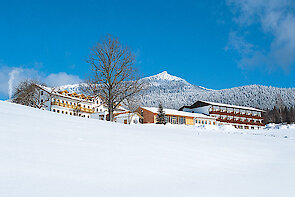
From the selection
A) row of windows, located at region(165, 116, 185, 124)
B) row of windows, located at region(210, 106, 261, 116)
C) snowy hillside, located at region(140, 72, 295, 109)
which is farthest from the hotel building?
snowy hillside, located at region(140, 72, 295, 109)

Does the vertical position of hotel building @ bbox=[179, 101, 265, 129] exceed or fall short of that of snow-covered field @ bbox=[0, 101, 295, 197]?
it exceeds it

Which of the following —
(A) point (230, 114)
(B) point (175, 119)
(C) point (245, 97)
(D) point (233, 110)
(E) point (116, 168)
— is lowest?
(E) point (116, 168)

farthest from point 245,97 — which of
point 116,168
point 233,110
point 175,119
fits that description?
point 116,168

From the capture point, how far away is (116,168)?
4.85 m

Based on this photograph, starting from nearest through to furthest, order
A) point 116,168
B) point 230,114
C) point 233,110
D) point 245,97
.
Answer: point 116,168
point 230,114
point 233,110
point 245,97

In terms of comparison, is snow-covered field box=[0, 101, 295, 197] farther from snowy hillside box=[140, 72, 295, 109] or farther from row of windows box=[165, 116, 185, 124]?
snowy hillside box=[140, 72, 295, 109]

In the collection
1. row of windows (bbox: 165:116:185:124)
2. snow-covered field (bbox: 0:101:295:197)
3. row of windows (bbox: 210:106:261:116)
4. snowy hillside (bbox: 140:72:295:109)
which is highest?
snowy hillside (bbox: 140:72:295:109)

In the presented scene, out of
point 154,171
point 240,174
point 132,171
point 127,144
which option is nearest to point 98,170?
point 132,171

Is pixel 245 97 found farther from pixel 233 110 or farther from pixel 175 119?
pixel 175 119

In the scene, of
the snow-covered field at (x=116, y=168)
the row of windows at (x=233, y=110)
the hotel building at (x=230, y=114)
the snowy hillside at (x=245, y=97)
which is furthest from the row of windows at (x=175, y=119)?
the snowy hillside at (x=245, y=97)

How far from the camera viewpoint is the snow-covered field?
3828 millimetres

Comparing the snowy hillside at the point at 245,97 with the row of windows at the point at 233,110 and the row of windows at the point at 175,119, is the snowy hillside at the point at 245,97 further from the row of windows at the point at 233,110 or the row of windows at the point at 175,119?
the row of windows at the point at 175,119

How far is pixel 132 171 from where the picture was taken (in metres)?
4.87

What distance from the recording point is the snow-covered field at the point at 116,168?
383 cm
